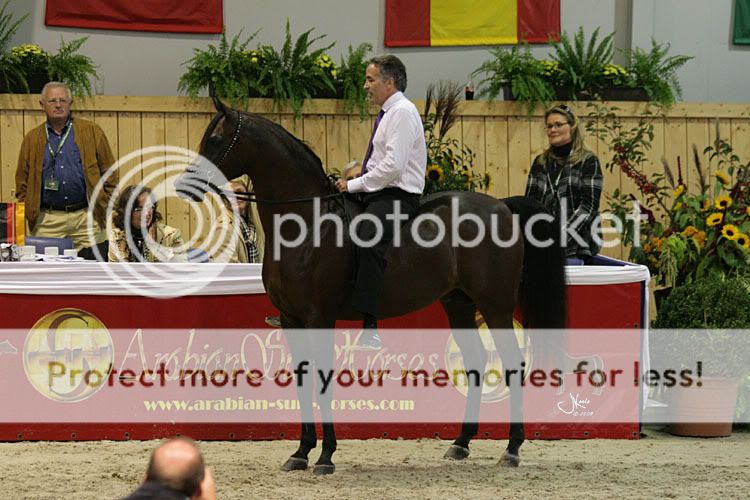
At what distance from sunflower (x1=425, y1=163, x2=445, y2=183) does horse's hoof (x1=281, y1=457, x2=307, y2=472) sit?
3083mm

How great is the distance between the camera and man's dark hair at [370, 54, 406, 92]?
249 inches

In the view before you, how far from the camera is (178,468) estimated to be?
2.21 meters

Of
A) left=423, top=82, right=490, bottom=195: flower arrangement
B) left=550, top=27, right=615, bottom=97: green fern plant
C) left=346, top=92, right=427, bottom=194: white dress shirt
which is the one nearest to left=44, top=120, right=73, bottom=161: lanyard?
left=423, top=82, right=490, bottom=195: flower arrangement

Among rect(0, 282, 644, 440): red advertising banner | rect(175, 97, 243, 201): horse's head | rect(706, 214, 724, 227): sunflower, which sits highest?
rect(175, 97, 243, 201): horse's head

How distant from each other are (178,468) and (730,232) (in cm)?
663

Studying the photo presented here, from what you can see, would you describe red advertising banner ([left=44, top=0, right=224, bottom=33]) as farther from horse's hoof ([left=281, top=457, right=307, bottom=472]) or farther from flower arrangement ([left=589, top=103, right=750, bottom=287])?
horse's hoof ([left=281, top=457, right=307, bottom=472])

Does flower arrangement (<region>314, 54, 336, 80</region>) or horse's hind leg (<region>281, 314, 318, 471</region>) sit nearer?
horse's hind leg (<region>281, 314, 318, 471</region>)

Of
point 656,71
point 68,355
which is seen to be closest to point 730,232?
point 656,71

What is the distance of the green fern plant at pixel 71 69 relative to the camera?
948cm

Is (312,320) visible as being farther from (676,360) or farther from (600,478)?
(676,360)

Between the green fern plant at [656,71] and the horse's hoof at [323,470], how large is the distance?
5.85m

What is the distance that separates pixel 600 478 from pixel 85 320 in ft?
11.2

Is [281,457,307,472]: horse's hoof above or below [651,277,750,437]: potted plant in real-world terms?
below

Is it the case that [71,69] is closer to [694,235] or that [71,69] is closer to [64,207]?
[64,207]
